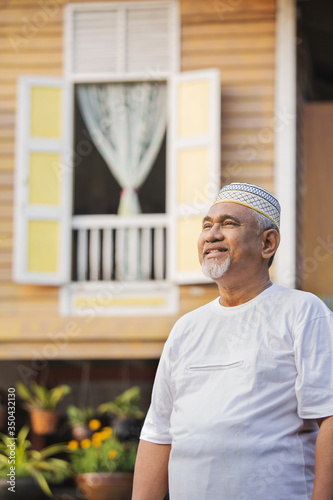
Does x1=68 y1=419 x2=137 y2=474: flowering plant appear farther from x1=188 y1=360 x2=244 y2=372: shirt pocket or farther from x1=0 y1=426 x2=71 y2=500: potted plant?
x1=188 y1=360 x2=244 y2=372: shirt pocket

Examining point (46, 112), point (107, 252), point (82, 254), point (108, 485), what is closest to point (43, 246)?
point (82, 254)

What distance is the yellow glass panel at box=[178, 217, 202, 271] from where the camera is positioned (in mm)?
7422

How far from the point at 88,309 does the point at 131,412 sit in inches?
39.4

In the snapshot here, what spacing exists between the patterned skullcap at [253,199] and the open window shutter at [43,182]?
5.04 metres

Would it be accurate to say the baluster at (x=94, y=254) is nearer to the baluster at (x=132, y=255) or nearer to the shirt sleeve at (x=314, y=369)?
the baluster at (x=132, y=255)

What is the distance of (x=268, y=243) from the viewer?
266cm

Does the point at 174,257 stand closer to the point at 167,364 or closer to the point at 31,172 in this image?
the point at 31,172

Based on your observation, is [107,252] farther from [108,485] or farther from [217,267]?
[217,267]

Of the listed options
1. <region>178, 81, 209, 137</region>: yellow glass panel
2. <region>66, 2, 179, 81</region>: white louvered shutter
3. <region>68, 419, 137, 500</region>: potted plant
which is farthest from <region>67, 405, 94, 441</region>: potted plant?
<region>66, 2, 179, 81</region>: white louvered shutter

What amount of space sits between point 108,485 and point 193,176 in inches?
104

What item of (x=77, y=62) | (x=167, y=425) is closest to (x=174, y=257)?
(x=77, y=62)

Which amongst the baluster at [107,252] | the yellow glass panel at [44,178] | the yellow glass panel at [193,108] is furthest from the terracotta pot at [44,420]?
the yellow glass panel at [193,108]

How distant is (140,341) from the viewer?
299 inches

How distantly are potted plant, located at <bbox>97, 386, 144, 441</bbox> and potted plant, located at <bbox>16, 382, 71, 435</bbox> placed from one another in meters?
0.42
